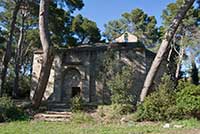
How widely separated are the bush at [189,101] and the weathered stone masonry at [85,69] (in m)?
9.93

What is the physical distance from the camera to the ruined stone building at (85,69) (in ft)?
82.2

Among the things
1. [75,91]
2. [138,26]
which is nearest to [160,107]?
[75,91]

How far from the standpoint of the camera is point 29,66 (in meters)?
43.1

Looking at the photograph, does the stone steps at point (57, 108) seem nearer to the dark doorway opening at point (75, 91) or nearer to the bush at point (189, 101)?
the dark doorway opening at point (75, 91)

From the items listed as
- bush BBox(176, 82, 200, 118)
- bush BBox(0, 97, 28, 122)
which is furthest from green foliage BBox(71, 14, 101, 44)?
bush BBox(176, 82, 200, 118)

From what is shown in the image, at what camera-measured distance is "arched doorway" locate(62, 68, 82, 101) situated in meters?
27.0

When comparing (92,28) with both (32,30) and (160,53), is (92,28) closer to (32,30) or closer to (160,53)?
(32,30)

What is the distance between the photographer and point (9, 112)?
1554 cm

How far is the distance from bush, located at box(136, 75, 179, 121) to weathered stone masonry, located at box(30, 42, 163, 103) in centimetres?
916

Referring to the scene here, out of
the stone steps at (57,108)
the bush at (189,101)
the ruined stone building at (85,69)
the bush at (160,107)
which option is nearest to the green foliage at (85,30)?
the ruined stone building at (85,69)

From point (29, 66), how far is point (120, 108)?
29.6 m

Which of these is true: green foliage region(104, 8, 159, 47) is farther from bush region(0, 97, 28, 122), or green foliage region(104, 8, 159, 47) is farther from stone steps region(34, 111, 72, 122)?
bush region(0, 97, 28, 122)

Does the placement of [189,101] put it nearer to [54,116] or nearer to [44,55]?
[54,116]

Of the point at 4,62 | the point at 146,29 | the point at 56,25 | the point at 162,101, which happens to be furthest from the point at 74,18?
the point at 162,101
